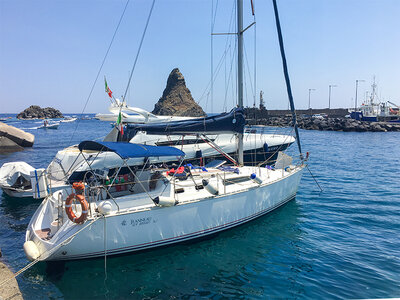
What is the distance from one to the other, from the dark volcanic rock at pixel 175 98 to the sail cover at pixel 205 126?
89.2 meters

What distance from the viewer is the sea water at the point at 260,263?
23.7 feet

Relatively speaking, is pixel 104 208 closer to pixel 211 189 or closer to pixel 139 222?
pixel 139 222

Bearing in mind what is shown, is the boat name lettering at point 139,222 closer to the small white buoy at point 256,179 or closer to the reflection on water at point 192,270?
the reflection on water at point 192,270

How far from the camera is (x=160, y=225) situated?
862cm

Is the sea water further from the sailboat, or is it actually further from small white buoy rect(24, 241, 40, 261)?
small white buoy rect(24, 241, 40, 261)

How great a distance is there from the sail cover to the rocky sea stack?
140166 mm

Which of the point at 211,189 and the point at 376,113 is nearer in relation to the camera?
the point at 211,189

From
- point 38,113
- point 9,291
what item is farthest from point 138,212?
point 38,113

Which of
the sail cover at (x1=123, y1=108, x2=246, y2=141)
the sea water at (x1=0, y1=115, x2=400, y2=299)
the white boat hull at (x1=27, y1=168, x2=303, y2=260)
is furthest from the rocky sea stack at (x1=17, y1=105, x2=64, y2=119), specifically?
the white boat hull at (x1=27, y1=168, x2=303, y2=260)

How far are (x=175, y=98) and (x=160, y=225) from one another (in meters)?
101

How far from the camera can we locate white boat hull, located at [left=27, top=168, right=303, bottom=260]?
25.1 feet

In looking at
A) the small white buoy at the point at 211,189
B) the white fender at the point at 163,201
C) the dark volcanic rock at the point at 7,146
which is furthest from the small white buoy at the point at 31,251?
the dark volcanic rock at the point at 7,146

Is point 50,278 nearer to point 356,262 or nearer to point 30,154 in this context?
point 356,262

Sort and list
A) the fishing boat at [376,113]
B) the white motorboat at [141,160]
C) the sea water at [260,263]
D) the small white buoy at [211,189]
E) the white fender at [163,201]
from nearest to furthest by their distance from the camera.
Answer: the sea water at [260,263], the white fender at [163,201], the small white buoy at [211,189], the white motorboat at [141,160], the fishing boat at [376,113]
